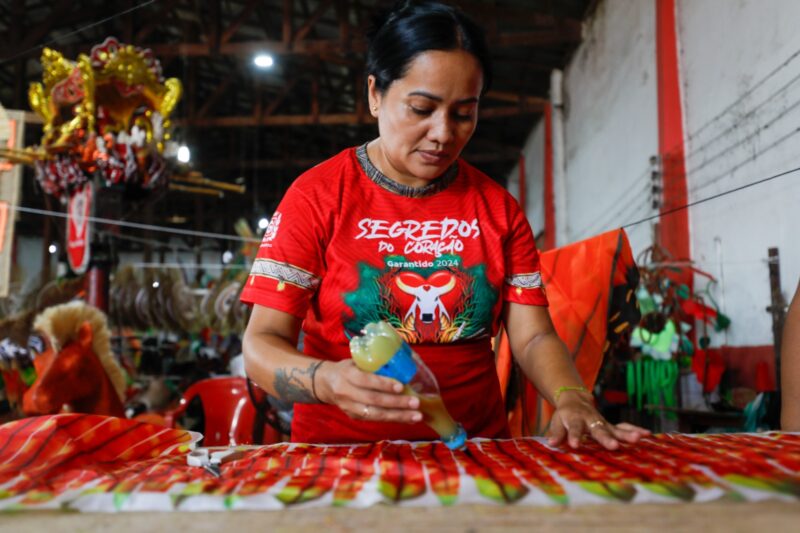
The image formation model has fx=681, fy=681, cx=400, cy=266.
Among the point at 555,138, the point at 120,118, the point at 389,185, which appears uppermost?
the point at 555,138

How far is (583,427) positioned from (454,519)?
0.44m

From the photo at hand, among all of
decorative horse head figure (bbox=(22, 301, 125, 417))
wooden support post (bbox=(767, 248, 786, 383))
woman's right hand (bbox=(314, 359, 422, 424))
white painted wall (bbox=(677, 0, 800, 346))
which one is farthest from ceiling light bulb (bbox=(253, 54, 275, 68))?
woman's right hand (bbox=(314, 359, 422, 424))

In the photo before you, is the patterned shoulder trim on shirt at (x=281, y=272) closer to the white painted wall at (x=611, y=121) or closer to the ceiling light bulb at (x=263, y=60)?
the white painted wall at (x=611, y=121)

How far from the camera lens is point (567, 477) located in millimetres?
796

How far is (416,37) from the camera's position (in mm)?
1134

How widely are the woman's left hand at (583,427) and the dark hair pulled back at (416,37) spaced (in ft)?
1.86

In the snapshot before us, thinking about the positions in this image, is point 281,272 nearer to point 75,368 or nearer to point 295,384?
point 295,384

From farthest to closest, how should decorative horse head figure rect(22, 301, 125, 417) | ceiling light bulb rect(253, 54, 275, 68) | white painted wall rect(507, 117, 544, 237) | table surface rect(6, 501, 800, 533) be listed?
white painted wall rect(507, 117, 544, 237) → ceiling light bulb rect(253, 54, 275, 68) → decorative horse head figure rect(22, 301, 125, 417) → table surface rect(6, 501, 800, 533)

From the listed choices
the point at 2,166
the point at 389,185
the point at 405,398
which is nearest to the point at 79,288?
the point at 2,166

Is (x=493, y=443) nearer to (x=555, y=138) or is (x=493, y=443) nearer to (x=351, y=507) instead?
(x=351, y=507)

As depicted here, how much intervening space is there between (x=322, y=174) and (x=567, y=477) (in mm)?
687

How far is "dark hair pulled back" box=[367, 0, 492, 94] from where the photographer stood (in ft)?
3.72

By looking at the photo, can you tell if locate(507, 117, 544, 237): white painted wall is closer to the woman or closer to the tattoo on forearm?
the woman

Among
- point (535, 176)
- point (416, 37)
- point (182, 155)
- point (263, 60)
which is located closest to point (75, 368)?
point (416, 37)
